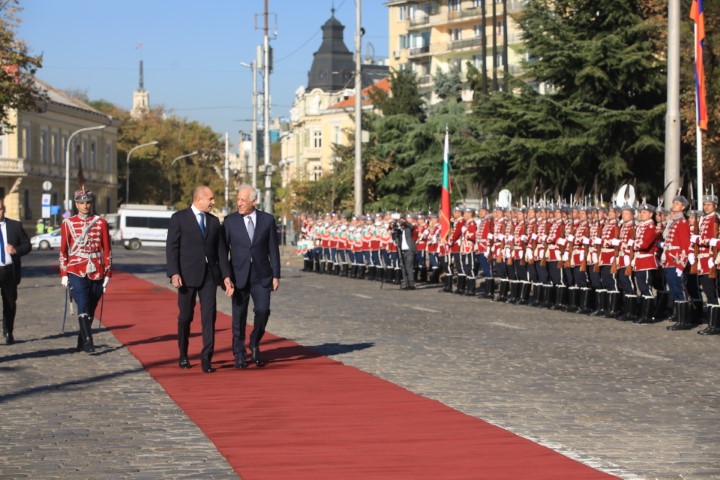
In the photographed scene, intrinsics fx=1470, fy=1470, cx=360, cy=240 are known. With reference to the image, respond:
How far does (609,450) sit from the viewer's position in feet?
31.9

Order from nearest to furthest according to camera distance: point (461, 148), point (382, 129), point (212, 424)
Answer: point (212, 424), point (461, 148), point (382, 129)

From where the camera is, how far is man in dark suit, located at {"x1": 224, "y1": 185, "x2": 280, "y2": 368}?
14.9 metres

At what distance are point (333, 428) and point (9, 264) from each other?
8742 mm

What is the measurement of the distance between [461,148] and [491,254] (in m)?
15.8

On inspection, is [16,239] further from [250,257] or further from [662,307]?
[662,307]

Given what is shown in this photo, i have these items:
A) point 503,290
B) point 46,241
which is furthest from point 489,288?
point 46,241

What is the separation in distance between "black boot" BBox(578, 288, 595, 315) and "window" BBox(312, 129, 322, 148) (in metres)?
105

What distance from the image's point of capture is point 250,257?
1490 centimetres

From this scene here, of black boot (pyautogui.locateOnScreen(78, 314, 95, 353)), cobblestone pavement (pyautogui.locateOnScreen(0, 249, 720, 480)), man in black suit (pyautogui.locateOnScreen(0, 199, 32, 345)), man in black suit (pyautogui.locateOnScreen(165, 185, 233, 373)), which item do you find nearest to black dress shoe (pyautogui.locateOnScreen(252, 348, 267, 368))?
man in black suit (pyautogui.locateOnScreen(165, 185, 233, 373))

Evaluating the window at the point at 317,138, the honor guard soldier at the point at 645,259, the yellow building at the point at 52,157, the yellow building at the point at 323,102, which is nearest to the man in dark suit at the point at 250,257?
the honor guard soldier at the point at 645,259

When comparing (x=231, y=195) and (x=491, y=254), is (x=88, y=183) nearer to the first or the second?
(x=231, y=195)

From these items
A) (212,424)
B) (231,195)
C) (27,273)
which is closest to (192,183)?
(231,195)

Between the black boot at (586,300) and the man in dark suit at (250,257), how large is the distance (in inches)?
435

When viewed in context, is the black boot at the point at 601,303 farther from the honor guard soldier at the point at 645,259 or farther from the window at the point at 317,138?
the window at the point at 317,138
